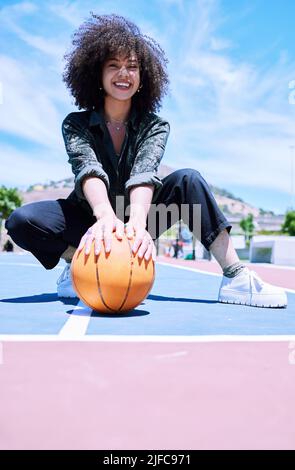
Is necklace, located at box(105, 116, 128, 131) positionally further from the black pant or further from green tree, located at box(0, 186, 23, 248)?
green tree, located at box(0, 186, 23, 248)

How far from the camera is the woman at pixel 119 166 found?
4414 millimetres

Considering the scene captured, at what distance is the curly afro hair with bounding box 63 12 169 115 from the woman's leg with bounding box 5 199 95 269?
3.46ft

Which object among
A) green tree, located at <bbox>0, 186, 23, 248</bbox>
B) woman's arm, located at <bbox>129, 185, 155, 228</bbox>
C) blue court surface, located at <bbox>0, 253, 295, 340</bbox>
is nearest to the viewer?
blue court surface, located at <bbox>0, 253, 295, 340</bbox>

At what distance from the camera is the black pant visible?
442 centimetres

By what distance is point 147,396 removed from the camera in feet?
6.14

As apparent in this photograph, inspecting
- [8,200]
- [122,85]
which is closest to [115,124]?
[122,85]

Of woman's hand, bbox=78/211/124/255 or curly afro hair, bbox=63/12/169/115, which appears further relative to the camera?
curly afro hair, bbox=63/12/169/115

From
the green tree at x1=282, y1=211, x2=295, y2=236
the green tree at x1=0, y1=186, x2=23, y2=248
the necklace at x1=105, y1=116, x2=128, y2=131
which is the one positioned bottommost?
the green tree at x1=282, y1=211, x2=295, y2=236

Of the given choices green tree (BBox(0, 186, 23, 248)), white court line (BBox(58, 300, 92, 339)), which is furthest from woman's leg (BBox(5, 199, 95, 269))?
green tree (BBox(0, 186, 23, 248))

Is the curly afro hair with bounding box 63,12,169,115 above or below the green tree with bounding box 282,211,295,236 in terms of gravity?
above

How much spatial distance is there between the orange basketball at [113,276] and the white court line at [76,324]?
0.46ft
